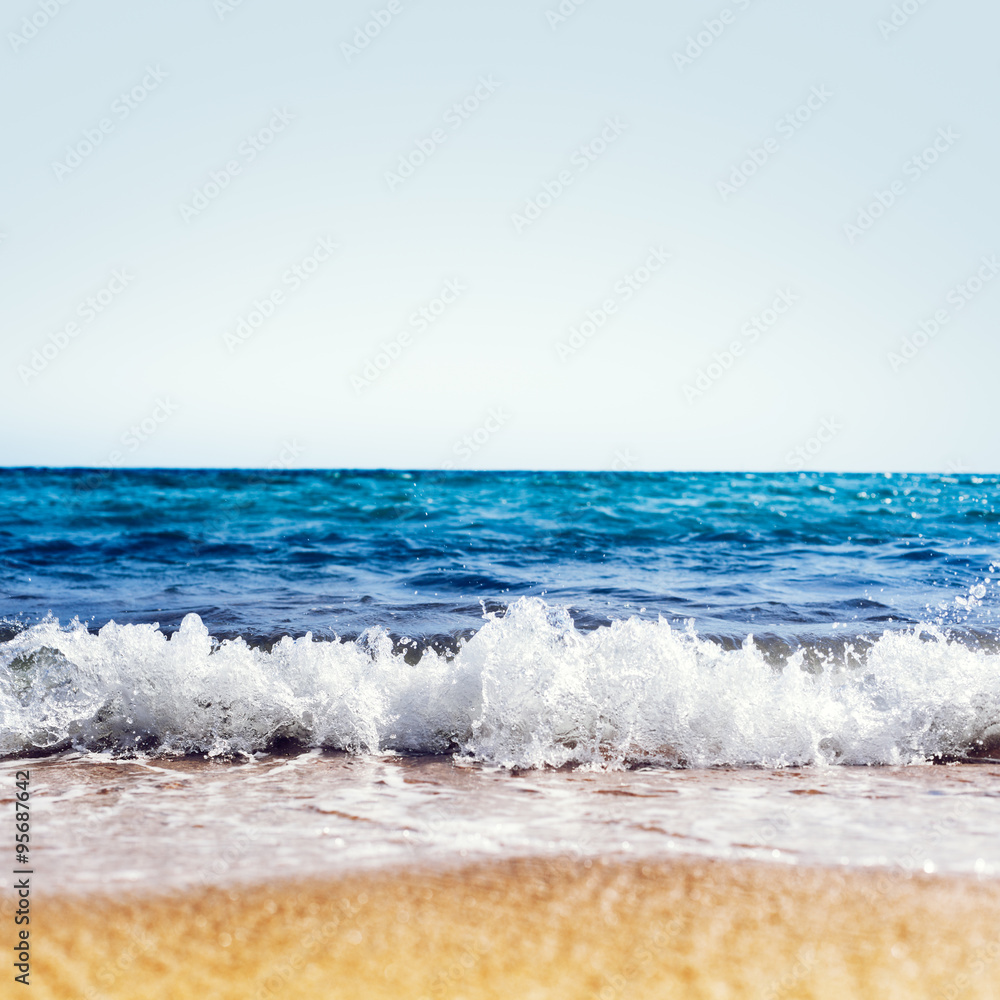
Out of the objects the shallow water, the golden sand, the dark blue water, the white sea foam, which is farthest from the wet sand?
the dark blue water

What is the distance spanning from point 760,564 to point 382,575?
15.7 feet

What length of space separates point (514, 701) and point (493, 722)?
16 cm

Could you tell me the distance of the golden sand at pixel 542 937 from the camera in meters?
1.84

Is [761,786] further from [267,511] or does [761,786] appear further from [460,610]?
[267,511]

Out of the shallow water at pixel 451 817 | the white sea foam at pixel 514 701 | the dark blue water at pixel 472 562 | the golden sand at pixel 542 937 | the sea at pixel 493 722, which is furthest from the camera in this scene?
the dark blue water at pixel 472 562

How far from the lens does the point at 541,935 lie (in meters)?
2.03

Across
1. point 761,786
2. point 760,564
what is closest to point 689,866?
point 761,786

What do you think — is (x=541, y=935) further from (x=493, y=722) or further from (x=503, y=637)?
(x=503, y=637)

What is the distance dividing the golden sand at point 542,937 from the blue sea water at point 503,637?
137 centimetres

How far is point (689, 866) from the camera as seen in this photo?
7.74 feet

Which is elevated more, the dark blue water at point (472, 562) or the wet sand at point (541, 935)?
the dark blue water at point (472, 562)

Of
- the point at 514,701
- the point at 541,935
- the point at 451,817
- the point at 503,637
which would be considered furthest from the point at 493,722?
the point at 541,935

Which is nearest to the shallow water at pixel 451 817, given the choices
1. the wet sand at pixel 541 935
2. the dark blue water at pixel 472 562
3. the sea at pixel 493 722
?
the sea at pixel 493 722

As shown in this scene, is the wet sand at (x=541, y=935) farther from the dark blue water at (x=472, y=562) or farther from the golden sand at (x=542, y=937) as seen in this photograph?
the dark blue water at (x=472, y=562)
